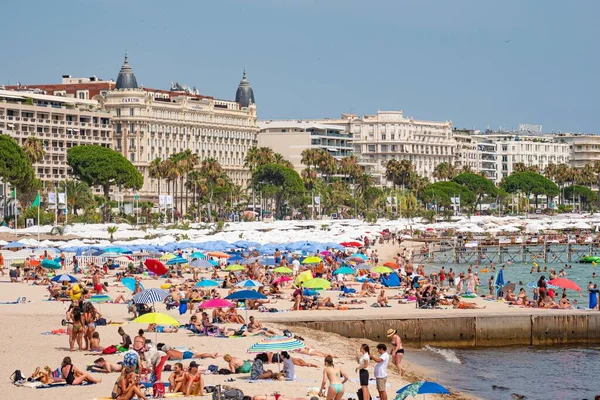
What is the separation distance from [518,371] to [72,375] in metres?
12.3

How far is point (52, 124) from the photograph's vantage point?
124m

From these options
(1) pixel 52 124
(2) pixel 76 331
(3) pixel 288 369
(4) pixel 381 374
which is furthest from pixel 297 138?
(4) pixel 381 374

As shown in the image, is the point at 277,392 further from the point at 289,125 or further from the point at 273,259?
the point at 289,125

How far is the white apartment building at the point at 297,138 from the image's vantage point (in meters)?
162

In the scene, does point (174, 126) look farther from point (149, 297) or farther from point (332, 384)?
point (332, 384)

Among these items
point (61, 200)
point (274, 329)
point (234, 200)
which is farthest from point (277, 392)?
point (234, 200)

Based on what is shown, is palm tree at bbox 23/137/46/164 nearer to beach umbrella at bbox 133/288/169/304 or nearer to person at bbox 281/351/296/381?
beach umbrella at bbox 133/288/169/304

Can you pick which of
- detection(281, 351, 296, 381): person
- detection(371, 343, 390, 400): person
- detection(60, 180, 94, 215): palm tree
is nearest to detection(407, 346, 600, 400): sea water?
detection(371, 343, 390, 400): person

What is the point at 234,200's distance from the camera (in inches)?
5162

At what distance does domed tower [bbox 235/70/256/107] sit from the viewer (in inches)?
6560

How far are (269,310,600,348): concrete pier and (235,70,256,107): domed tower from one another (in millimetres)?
133335

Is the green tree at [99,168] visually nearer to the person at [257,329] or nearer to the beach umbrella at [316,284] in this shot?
the beach umbrella at [316,284]

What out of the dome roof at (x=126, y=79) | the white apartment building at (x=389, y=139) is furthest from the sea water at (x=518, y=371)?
the white apartment building at (x=389, y=139)

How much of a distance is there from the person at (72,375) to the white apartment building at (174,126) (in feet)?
362
